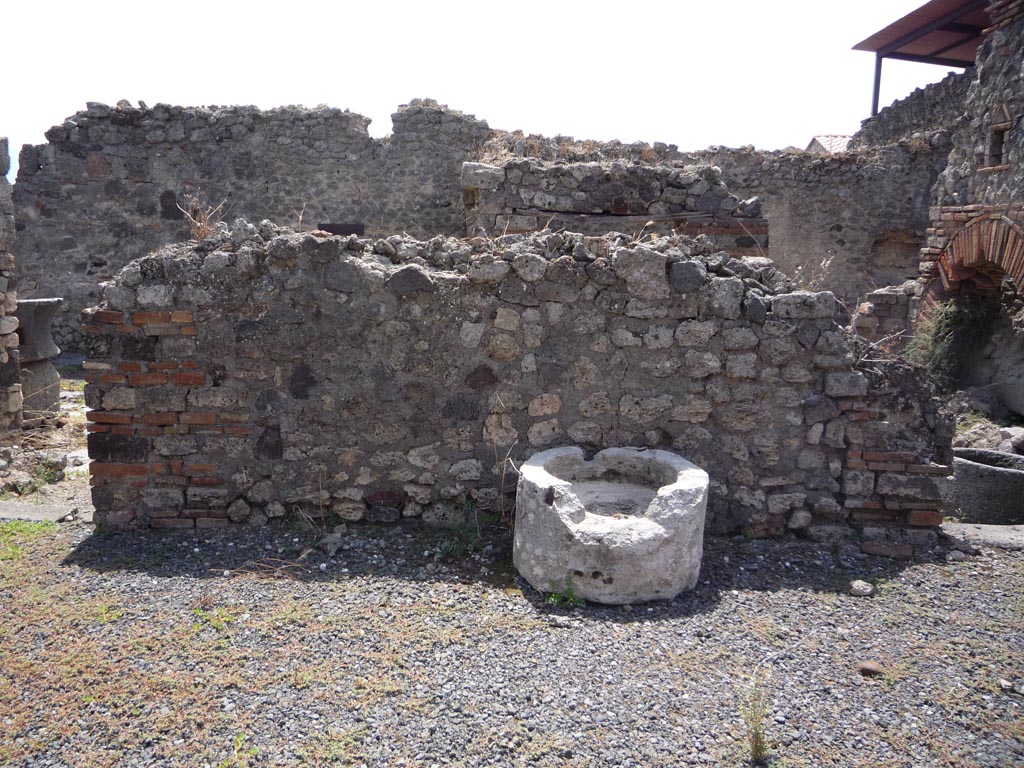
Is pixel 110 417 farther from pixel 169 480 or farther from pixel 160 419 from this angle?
pixel 169 480

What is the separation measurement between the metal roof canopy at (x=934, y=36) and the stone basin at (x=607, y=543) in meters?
17.0

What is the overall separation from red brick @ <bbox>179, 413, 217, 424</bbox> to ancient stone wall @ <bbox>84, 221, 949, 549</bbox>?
0.01 metres

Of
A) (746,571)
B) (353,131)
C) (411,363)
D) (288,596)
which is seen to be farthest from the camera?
(353,131)

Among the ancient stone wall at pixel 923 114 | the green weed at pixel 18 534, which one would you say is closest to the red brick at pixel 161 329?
the green weed at pixel 18 534

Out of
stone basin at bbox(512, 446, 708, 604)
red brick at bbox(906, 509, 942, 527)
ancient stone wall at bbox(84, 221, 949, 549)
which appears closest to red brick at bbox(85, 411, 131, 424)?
ancient stone wall at bbox(84, 221, 949, 549)

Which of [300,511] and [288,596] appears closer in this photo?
[288,596]

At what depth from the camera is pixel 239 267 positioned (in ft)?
12.6

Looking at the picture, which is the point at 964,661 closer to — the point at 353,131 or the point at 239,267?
the point at 239,267

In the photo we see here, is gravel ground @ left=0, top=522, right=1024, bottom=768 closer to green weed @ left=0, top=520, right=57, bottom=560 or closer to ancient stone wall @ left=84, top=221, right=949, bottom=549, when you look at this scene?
green weed @ left=0, top=520, right=57, bottom=560

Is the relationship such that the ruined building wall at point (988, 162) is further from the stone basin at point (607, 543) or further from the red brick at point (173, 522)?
the red brick at point (173, 522)

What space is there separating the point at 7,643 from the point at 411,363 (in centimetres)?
213

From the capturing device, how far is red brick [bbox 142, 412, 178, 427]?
3881 mm

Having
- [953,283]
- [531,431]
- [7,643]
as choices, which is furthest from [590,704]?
[953,283]

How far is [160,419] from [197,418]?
197 mm
